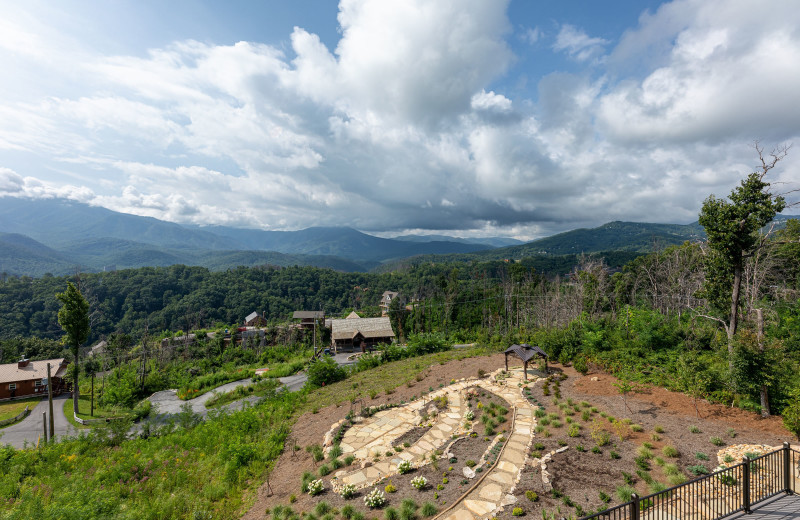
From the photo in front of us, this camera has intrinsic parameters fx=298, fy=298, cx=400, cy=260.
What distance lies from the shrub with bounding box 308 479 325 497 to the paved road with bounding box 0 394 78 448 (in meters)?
23.8

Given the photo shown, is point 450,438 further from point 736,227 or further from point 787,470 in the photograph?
point 736,227

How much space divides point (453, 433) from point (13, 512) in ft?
41.4

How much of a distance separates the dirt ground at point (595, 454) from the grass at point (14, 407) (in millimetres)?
37425

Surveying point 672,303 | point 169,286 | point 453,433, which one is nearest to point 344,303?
point 169,286

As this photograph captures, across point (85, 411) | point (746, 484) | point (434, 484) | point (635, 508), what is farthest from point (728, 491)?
point (85, 411)

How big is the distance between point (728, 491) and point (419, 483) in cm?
704

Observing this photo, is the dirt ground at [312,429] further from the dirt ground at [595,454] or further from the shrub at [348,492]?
the shrub at [348,492]

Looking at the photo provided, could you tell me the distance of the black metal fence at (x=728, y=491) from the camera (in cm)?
631

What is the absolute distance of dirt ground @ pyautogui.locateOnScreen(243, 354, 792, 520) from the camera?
23.8ft

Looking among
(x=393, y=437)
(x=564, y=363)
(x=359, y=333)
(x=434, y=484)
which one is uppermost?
(x=434, y=484)

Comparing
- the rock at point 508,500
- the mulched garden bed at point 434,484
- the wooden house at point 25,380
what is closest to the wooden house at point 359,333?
the wooden house at point 25,380

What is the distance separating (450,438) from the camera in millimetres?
10516

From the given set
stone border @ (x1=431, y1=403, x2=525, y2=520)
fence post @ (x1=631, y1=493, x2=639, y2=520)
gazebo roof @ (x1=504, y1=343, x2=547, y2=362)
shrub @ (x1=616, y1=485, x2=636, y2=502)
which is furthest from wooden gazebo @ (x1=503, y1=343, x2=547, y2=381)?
fence post @ (x1=631, y1=493, x2=639, y2=520)

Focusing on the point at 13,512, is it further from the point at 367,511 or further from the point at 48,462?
the point at 367,511
